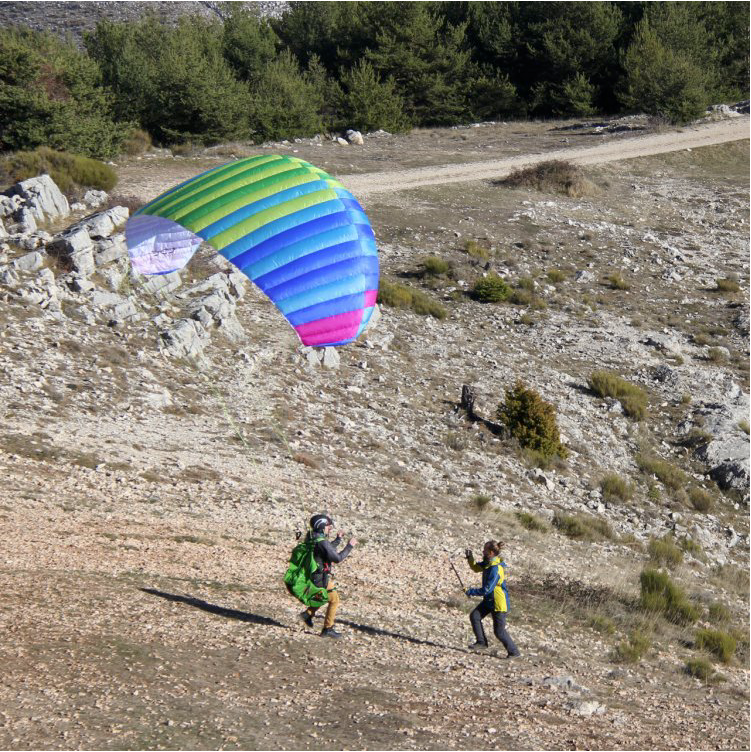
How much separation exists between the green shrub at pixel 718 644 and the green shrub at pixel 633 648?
98 centimetres

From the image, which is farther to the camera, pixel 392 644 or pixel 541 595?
pixel 541 595

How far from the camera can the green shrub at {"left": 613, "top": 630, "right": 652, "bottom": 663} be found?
12.0 m

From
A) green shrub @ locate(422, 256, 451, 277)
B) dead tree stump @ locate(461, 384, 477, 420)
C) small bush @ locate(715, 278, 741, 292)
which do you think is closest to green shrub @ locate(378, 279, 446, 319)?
green shrub @ locate(422, 256, 451, 277)

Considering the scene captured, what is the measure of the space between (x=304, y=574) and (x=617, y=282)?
22056mm

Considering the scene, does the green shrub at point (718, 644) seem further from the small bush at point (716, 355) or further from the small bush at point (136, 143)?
the small bush at point (136, 143)

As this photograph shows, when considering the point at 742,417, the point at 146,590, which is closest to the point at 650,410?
the point at 742,417

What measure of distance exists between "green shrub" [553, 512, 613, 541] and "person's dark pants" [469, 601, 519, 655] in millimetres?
6219

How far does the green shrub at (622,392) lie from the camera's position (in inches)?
888

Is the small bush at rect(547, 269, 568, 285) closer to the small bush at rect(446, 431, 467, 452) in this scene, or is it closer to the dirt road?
the dirt road

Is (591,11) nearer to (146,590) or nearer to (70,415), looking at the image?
(70,415)

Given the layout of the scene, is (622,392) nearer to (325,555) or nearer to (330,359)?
(330,359)

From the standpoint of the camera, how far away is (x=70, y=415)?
54.4 feet

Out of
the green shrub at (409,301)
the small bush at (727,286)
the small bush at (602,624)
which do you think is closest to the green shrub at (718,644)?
the small bush at (602,624)

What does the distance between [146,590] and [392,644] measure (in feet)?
9.65
